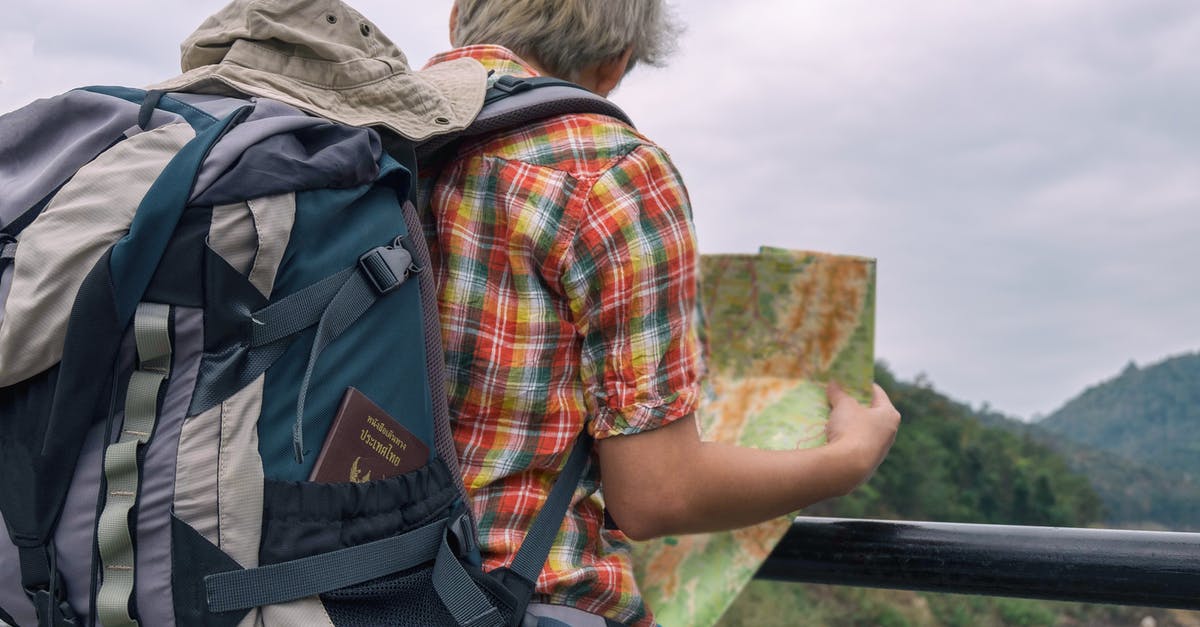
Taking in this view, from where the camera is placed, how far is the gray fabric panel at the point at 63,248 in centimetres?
115

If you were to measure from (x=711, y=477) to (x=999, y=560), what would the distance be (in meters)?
0.56

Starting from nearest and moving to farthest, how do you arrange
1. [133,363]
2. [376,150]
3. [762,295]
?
[133,363] < [376,150] < [762,295]

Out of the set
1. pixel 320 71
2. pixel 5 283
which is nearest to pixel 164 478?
pixel 5 283

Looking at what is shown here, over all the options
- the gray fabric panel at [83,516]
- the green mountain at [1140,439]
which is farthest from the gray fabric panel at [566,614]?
the green mountain at [1140,439]

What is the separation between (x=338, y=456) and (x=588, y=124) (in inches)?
21.9

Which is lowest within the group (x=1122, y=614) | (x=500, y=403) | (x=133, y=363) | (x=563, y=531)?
(x=1122, y=614)

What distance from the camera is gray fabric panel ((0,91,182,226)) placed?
1.24m

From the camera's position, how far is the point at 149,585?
1.17 m

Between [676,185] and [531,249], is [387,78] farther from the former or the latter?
[676,185]

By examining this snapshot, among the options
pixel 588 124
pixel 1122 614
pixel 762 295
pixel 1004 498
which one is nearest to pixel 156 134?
pixel 588 124

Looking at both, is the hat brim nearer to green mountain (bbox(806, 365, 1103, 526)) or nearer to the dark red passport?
the dark red passport

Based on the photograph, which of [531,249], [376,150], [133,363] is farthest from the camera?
[531,249]

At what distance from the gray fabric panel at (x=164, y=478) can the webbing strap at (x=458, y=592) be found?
0.30 metres

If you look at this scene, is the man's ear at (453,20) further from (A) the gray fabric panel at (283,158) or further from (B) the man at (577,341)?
(A) the gray fabric panel at (283,158)
